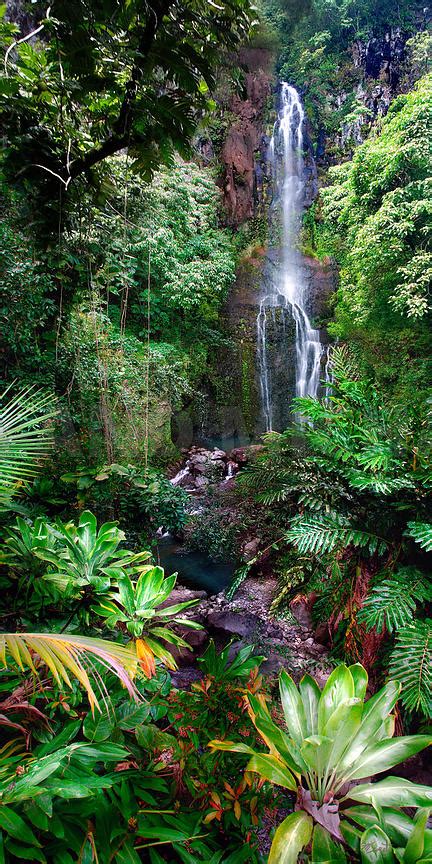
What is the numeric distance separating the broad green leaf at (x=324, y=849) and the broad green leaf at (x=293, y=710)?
0.20 meters

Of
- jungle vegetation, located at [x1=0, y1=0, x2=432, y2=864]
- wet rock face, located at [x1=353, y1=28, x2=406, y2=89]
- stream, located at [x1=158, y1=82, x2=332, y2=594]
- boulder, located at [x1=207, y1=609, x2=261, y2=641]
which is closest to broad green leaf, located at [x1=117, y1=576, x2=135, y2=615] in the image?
jungle vegetation, located at [x1=0, y1=0, x2=432, y2=864]

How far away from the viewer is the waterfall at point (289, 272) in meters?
8.71

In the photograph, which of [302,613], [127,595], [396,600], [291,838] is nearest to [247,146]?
[302,613]

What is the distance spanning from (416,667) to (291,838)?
1161 mm

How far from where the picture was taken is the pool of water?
462 centimetres

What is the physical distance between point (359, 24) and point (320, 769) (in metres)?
15.1

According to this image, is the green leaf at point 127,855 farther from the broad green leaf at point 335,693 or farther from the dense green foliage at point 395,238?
the dense green foliage at point 395,238

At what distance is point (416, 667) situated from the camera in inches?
72.1

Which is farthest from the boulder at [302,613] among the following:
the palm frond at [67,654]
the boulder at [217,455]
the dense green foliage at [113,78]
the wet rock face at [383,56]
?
the wet rock face at [383,56]

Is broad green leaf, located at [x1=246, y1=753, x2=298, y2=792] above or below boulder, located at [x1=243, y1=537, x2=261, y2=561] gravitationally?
above

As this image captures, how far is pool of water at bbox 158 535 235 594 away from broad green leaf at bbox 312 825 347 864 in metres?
3.61

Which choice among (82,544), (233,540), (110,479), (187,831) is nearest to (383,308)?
(233,540)

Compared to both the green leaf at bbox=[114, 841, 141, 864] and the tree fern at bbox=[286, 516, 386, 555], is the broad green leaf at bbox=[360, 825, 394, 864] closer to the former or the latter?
the green leaf at bbox=[114, 841, 141, 864]

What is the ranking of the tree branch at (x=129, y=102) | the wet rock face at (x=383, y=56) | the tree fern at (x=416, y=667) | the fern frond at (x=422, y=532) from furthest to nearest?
the wet rock face at (x=383, y=56), the fern frond at (x=422, y=532), the tree fern at (x=416, y=667), the tree branch at (x=129, y=102)
